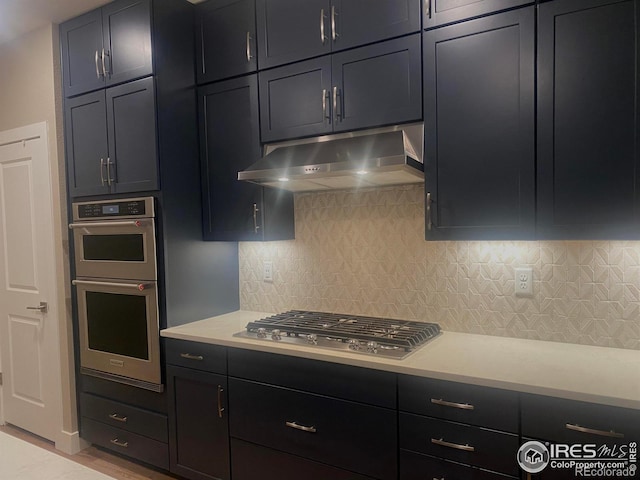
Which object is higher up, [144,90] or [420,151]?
[144,90]

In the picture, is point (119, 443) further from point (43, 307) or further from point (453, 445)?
point (453, 445)

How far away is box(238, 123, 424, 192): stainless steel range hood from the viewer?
195 cm

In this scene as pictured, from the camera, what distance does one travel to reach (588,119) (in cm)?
170

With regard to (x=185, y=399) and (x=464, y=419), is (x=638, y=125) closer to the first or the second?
(x=464, y=419)

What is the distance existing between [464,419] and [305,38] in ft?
6.30

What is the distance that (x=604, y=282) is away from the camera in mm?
1937

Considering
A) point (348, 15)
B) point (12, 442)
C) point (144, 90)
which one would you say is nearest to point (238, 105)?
point (144, 90)

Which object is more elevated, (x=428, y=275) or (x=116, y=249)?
(x=116, y=249)

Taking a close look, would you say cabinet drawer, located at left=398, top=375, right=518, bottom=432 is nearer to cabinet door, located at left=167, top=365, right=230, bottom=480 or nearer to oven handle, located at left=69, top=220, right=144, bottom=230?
cabinet door, located at left=167, top=365, right=230, bottom=480

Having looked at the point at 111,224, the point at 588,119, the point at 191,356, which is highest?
the point at 588,119

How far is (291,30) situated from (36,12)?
163 cm

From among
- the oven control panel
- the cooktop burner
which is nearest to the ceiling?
the oven control panel

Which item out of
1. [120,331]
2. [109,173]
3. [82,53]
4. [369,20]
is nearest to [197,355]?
[120,331]
